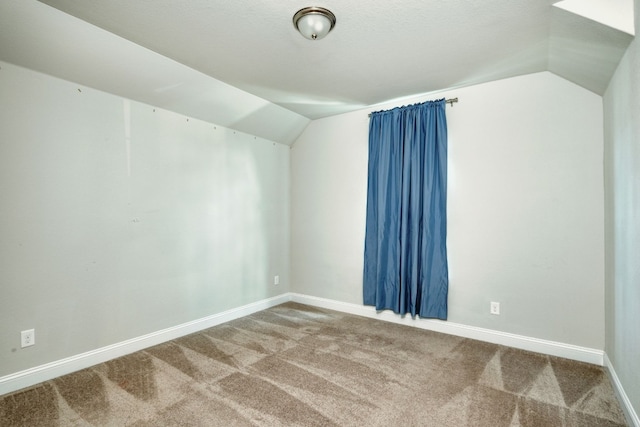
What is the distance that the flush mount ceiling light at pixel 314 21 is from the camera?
1.93m

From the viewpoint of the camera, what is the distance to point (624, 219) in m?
1.96

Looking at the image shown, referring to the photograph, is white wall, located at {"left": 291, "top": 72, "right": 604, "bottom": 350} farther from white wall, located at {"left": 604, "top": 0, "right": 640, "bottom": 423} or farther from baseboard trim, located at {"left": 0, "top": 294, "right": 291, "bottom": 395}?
baseboard trim, located at {"left": 0, "top": 294, "right": 291, "bottom": 395}

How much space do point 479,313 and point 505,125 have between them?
72.3 inches

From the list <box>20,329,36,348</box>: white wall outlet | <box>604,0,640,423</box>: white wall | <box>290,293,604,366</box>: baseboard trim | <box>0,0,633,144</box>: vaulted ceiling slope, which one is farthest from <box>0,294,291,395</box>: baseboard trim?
<box>604,0,640,423</box>: white wall

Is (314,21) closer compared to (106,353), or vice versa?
(314,21)

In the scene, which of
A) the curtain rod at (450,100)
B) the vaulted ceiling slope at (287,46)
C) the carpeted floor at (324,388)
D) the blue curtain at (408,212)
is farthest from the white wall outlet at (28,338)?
the curtain rod at (450,100)

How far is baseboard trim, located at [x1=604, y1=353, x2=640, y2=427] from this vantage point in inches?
68.0

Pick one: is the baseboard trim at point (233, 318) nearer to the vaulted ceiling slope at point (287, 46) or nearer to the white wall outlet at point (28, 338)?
the white wall outlet at point (28, 338)

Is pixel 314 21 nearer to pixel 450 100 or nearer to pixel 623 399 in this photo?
pixel 450 100

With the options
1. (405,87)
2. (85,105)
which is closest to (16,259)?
(85,105)

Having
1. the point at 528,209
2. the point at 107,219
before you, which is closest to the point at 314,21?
the point at 107,219

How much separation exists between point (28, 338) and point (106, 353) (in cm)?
55

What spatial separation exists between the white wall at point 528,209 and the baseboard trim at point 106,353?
2.52 meters

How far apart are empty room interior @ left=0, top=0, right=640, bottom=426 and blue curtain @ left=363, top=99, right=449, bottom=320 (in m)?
0.14
